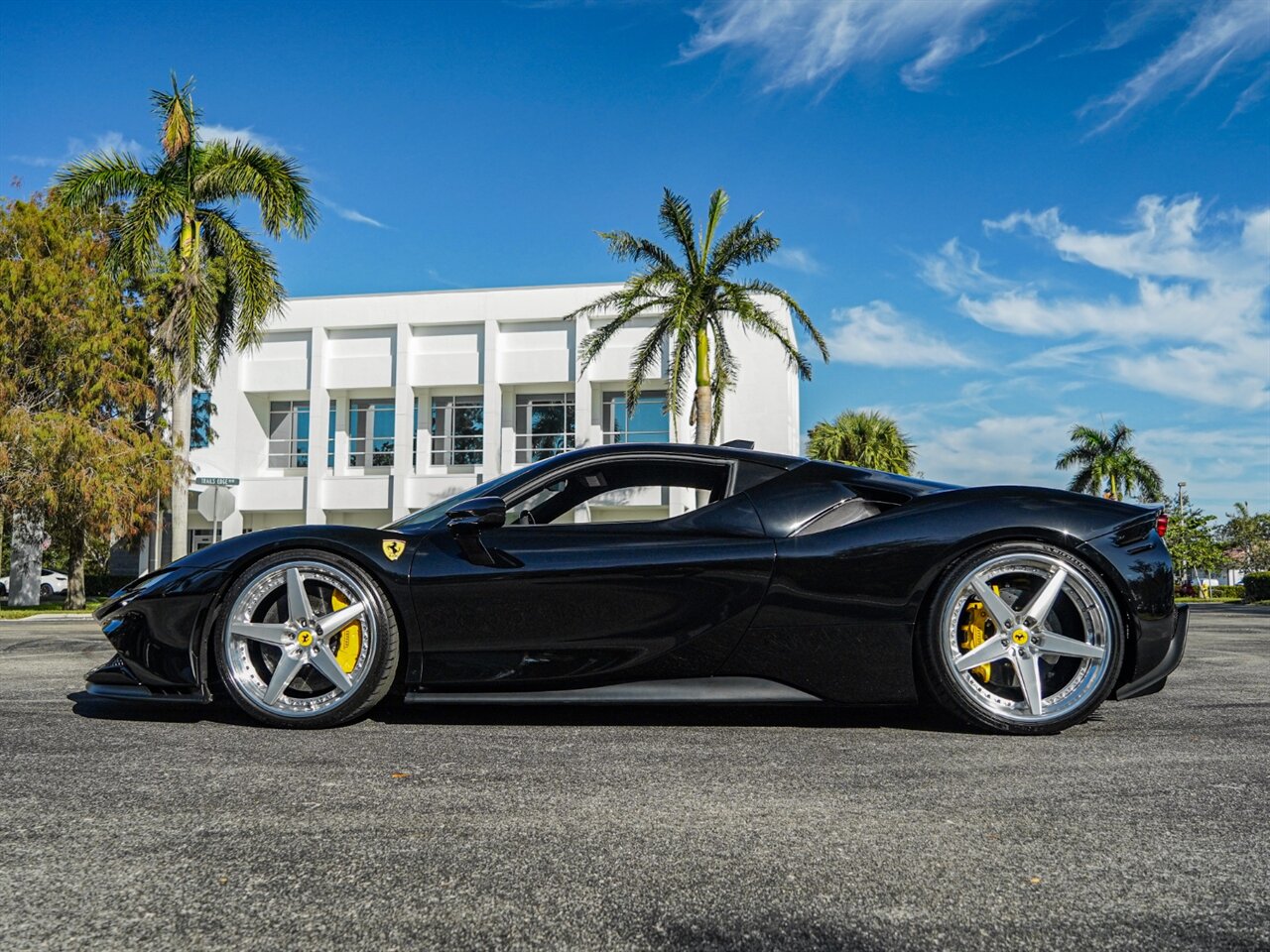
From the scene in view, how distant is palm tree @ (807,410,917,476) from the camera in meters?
43.8

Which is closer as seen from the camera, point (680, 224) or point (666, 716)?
point (666, 716)

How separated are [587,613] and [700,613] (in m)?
0.41

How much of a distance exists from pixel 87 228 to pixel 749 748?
79.2ft

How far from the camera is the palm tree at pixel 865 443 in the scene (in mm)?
43812

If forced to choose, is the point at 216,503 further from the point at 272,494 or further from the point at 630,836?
the point at 272,494

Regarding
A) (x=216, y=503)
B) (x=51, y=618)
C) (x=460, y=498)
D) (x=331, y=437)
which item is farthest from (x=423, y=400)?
(x=460, y=498)

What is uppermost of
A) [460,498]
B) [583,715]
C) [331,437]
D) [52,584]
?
[331,437]

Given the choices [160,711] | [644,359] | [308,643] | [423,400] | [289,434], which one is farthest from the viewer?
[289,434]

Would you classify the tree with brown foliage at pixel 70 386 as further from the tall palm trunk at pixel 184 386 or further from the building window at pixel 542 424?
the building window at pixel 542 424

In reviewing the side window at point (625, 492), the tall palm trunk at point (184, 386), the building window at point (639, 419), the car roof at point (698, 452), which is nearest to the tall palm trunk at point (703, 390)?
the building window at point (639, 419)

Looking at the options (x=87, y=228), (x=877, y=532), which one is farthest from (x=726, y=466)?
(x=87, y=228)

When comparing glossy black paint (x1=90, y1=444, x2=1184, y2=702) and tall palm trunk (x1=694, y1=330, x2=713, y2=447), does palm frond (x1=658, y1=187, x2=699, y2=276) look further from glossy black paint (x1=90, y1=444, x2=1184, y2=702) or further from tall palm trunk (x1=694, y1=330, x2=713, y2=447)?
glossy black paint (x1=90, y1=444, x2=1184, y2=702)

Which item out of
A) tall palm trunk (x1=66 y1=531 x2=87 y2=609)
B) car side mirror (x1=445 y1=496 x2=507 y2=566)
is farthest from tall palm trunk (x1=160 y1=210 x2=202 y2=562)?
car side mirror (x1=445 y1=496 x2=507 y2=566)

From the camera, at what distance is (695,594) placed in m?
3.77
